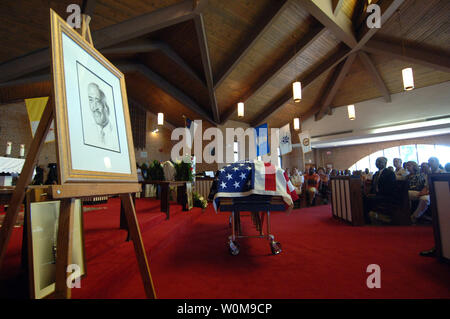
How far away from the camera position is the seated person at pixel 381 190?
3.50m

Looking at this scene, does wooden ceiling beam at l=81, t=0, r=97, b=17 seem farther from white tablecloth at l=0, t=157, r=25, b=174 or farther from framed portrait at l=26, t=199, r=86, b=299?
framed portrait at l=26, t=199, r=86, b=299

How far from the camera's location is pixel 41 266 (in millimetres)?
1173

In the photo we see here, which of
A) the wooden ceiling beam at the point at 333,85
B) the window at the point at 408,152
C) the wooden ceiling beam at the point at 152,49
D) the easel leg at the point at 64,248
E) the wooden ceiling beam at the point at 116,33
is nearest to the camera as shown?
the easel leg at the point at 64,248

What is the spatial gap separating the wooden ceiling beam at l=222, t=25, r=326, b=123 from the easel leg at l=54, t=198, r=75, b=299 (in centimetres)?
673

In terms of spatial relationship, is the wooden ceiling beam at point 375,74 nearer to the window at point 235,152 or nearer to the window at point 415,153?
the window at point 415,153

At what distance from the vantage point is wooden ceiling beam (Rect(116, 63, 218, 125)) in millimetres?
7382

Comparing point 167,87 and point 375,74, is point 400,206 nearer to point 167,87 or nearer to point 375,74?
point 375,74

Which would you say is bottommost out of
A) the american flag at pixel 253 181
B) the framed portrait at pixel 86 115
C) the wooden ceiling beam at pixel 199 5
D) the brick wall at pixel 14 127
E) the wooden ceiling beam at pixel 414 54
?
the american flag at pixel 253 181

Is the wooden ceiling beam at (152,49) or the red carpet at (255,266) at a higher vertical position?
the wooden ceiling beam at (152,49)

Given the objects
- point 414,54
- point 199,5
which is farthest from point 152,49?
point 414,54

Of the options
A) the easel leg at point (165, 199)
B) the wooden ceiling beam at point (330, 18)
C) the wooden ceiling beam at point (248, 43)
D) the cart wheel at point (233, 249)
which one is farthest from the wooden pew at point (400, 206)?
the wooden ceiling beam at point (248, 43)

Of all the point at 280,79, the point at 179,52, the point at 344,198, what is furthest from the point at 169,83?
the point at 344,198

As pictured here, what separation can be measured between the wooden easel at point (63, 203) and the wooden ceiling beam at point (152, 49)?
5211 millimetres
